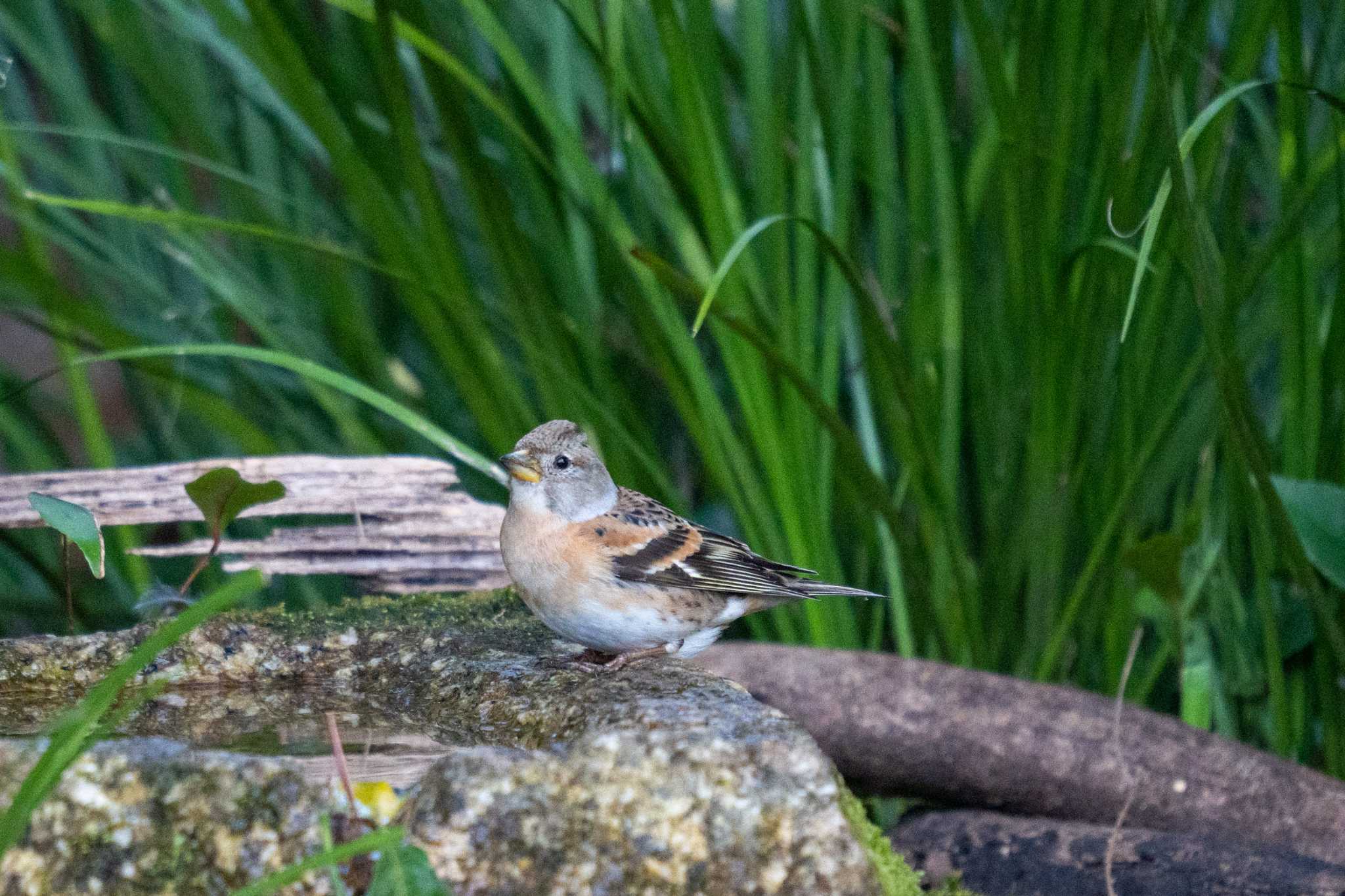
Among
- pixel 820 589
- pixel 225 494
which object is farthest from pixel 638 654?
pixel 225 494

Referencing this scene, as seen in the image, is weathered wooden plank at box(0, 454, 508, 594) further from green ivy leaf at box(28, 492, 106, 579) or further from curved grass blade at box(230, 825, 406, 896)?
curved grass blade at box(230, 825, 406, 896)

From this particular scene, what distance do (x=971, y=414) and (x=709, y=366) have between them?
100cm

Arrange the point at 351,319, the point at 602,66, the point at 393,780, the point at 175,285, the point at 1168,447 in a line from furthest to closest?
the point at 175,285, the point at 351,319, the point at 1168,447, the point at 602,66, the point at 393,780

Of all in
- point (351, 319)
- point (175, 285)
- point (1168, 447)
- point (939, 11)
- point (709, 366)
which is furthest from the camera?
point (175, 285)

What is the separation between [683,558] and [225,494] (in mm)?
883

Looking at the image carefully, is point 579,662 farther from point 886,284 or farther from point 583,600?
point 886,284

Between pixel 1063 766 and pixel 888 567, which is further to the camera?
pixel 888 567

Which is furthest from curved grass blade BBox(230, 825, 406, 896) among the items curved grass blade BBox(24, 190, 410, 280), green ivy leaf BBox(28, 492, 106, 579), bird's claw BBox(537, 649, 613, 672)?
curved grass blade BBox(24, 190, 410, 280)

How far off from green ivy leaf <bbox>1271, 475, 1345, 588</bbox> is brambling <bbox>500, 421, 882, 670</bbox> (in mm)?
883

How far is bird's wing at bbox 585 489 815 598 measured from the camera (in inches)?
103

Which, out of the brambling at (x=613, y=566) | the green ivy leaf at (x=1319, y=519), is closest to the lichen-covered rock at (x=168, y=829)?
the brambling at (x=613, y=566)

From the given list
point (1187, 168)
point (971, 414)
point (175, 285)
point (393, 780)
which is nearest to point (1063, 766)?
point (971, 414)

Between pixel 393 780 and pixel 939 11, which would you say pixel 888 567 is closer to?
pixel 939 11

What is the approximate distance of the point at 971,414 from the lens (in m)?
3.28
